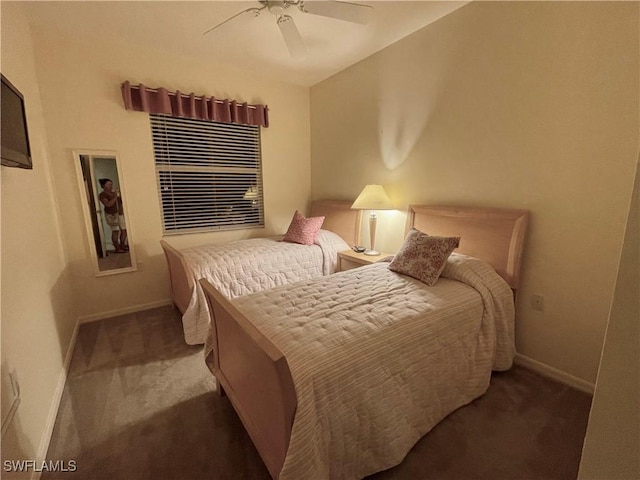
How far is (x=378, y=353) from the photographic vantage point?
1234 mm

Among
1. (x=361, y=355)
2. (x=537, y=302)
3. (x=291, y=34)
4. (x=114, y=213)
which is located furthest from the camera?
(x=114, y=213)

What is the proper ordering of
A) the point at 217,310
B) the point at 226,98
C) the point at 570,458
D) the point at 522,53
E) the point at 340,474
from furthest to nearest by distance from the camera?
the point at 226,98, the point at 522,53, the point at 217,310, the point at 570,458, the point at 340,474

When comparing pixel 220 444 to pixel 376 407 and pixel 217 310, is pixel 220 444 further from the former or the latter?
pixel 376 407

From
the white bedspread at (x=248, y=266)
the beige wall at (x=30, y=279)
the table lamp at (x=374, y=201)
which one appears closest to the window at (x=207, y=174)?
the white bedspread at (x=248, y=266)

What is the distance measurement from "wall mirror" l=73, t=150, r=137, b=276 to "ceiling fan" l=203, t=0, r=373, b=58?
169 cm

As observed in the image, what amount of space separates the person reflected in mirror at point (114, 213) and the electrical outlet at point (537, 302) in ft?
12.3

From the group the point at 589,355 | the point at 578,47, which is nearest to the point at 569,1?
the point at 578,47

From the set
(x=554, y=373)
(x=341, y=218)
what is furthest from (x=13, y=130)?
(x=554, y=373)

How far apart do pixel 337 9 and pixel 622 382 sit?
7.72 feet

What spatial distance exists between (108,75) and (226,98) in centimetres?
114

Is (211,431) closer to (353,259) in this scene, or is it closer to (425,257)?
(425,257)

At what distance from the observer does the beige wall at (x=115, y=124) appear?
2.58 m

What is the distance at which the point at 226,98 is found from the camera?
3.39 m

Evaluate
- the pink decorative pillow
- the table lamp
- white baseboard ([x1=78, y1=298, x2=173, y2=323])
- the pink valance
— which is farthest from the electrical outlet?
white baseboard ([x1=78, y1=298, x2=173, y2=323])
